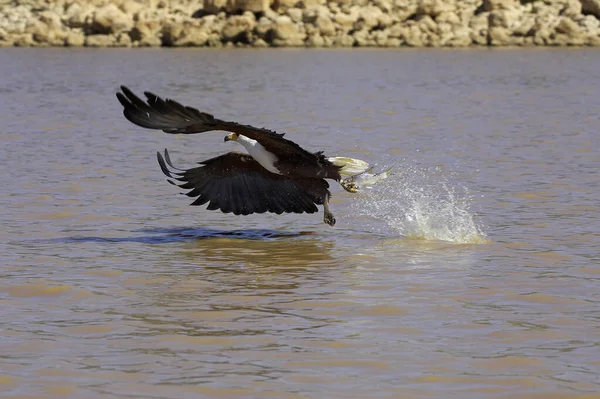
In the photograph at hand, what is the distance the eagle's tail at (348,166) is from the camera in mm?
9055

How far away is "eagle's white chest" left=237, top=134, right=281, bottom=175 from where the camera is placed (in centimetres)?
896

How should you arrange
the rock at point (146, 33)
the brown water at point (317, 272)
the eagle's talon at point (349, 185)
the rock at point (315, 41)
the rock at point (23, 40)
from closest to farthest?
the brown water at point (317, 272) → the eagle's talon at point (349, 185) → the rock at point (315, 41) → the rock at point (146, 33) → the rock at point (23, 40)

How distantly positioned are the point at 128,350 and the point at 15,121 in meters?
14.5

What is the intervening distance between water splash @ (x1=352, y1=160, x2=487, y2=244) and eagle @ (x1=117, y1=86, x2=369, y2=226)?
811 millimetres

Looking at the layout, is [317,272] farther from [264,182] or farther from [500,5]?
[500,5]

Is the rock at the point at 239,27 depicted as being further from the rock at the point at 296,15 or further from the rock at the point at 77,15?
the rock at the point at 77,15

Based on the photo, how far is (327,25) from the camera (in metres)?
53.7

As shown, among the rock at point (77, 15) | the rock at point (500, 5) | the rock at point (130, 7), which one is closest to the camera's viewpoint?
the rock at point (500, 5)

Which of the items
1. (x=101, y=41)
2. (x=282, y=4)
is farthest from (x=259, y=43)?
(x=101, y=41)

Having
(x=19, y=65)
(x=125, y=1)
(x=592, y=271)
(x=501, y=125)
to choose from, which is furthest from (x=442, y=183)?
(x=125, y=1)

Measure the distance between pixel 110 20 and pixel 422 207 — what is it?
4776 cm

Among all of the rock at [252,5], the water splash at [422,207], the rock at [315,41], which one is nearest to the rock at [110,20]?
the rock at [252,5]

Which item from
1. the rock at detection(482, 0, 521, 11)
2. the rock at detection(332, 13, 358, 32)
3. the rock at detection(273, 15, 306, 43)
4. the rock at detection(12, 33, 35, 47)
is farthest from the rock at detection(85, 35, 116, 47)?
the rock at detection(482, 0, 521, 11)

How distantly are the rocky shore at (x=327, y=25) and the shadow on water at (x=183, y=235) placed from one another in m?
43.6
